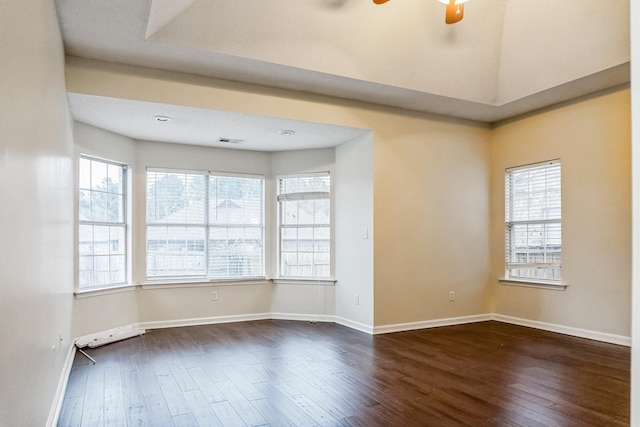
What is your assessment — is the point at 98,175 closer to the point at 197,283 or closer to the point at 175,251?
the point at 175,251

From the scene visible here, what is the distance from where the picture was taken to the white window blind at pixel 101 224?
4.70m

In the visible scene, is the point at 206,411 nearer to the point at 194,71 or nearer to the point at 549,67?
the point at 194,71

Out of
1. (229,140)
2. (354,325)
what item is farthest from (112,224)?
(354,325)

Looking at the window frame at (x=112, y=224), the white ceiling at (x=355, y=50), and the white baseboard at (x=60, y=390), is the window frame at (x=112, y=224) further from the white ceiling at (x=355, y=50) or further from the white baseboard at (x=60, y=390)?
the white baseboard at (x=60, y=390)

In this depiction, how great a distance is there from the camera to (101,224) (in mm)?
4922

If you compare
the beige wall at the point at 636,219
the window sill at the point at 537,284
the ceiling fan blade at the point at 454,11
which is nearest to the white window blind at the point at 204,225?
the window sill at the point at 537,284

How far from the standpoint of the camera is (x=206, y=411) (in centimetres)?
283

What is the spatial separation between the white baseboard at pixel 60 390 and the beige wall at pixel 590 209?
4.95 m

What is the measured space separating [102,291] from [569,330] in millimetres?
5247

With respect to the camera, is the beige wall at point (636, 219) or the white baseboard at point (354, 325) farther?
the white baseboard at point (354, 325)

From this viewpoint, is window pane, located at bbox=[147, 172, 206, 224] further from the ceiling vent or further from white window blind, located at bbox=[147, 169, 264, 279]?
the ceiling vent

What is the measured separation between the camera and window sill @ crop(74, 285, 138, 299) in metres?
4.55

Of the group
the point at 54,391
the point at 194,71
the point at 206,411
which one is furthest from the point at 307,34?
the point at 54,391

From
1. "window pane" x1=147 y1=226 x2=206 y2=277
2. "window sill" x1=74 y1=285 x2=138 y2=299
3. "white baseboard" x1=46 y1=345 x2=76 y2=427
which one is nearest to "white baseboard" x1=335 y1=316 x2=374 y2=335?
"window pane" x1=147 y1=226 x2=206 y2=277
